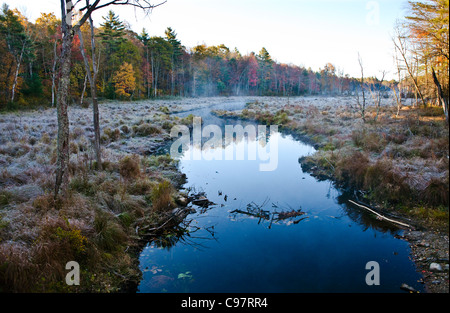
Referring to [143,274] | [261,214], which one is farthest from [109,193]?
[261,214]

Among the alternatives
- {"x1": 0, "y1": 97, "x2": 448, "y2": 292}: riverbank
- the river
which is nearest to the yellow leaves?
{"x1": 0, "y1": 97, "x2": 448, "y2": 292}: riverbank

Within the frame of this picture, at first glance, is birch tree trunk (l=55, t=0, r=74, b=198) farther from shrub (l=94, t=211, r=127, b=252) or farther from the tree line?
shrub (l=94, t=211, r=127, b=252)

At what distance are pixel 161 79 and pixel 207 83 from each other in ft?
50.1

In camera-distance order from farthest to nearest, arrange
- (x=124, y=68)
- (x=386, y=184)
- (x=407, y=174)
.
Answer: (x=124, y=68) → (x=386, y=184) → (x=407, y=174)

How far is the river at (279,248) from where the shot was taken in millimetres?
5543

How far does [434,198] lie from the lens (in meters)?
7.24

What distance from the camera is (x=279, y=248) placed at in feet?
22.4

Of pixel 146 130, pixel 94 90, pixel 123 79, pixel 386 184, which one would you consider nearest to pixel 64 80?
pixel 94 90

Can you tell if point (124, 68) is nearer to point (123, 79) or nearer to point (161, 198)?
point (123, 79)

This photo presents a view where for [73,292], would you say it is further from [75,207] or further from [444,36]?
[444,36]

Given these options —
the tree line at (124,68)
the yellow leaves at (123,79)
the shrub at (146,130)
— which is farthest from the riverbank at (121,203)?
the yellow leaves at (123,79)

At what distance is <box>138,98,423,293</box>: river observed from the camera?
5543mm

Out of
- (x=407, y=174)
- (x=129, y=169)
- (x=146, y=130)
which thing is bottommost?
(x=129, y=169)

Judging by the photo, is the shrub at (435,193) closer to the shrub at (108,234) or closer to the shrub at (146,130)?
the shrub at (108,234)
